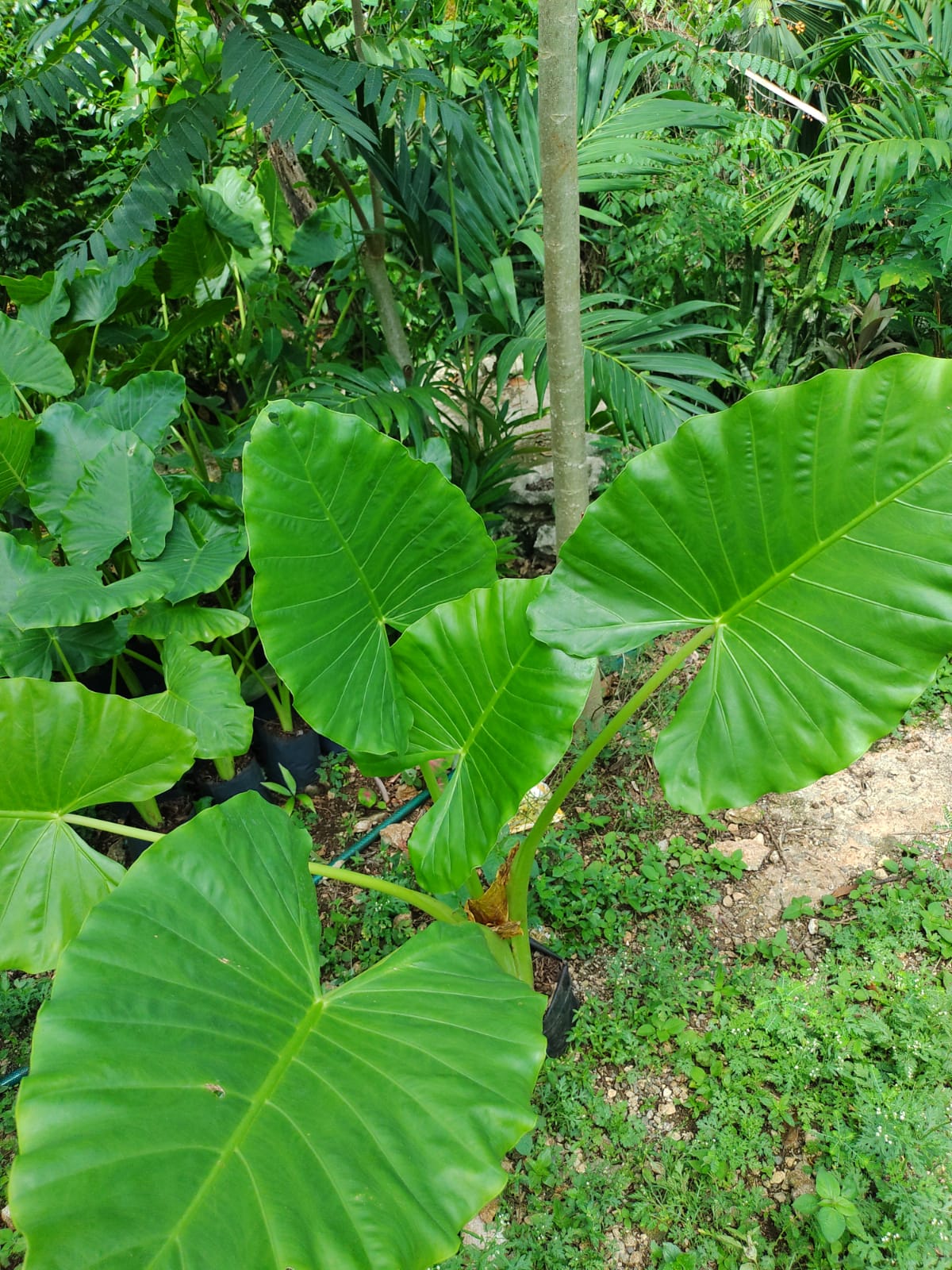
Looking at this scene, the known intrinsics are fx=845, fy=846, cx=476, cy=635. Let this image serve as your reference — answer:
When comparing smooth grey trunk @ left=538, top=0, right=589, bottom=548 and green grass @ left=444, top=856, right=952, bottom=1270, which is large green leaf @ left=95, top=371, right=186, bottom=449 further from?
green grass @ left=444, top=856, right=952, bottom=1270

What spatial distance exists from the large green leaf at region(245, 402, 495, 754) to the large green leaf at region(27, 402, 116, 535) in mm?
918

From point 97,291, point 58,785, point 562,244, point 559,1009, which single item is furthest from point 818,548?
point 97,291

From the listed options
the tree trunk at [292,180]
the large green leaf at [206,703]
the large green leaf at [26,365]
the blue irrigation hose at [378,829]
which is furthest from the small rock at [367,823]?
the tree trunk at [292,180]

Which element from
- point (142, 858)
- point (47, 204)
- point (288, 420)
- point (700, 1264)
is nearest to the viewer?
point (142, 858)

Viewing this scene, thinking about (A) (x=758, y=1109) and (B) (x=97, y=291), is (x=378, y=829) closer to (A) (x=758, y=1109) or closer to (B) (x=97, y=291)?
(A) (x=758, y=1109)

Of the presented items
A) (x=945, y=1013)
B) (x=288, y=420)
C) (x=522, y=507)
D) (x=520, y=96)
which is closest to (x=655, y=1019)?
(x=945, y=1013)

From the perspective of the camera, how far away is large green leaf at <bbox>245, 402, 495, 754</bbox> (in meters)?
1.01

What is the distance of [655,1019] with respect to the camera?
56.0 inches

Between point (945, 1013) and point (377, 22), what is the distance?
2.96 metres

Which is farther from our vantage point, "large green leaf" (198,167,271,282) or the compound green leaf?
"large green leaf" (198,167,271,282)

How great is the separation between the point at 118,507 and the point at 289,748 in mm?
656

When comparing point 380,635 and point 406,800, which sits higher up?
point 380,635

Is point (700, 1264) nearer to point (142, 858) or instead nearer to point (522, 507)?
point (142, 858)

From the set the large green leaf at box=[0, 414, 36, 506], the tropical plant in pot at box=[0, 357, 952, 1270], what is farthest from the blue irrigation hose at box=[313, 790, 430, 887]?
the large green leaf at box=[0, 414, 36, 506]
